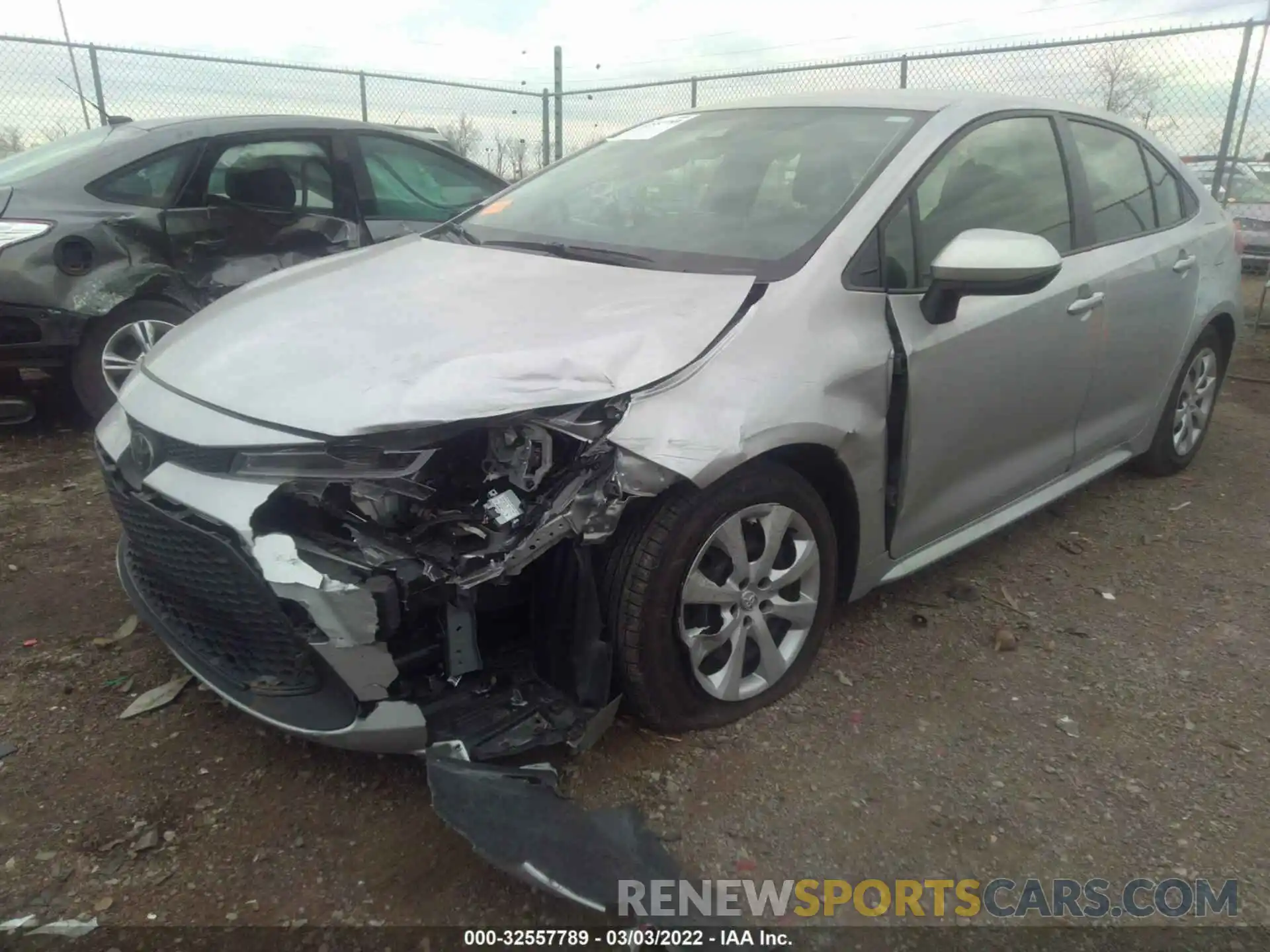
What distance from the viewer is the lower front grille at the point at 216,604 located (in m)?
1.89

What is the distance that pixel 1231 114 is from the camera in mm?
7684

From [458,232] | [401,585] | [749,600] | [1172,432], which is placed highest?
[458,232]

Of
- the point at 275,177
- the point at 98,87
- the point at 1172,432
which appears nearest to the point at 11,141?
the point at 98,87

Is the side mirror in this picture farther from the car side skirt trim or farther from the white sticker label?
the white sticker label

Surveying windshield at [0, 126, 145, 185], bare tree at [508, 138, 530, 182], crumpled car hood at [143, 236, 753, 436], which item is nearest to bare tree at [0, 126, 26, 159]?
windshield at [0, 126, 145, 185]

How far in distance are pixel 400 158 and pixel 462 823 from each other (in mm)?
4440

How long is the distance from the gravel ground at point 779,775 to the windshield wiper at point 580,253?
4.29 feet

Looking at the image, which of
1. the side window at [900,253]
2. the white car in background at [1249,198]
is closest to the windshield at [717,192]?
the side window at [900,253]

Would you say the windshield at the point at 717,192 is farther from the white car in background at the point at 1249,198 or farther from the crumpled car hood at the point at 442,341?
the white car in background at the point at 1249,198

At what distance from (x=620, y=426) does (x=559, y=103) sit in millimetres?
10682

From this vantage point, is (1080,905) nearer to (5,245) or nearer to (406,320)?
(406,320)

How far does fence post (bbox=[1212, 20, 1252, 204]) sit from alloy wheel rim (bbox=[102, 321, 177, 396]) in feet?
26.3

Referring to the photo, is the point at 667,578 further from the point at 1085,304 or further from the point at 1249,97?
the point at 1249,97

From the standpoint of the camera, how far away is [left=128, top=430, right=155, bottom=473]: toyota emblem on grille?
83.4 inches
